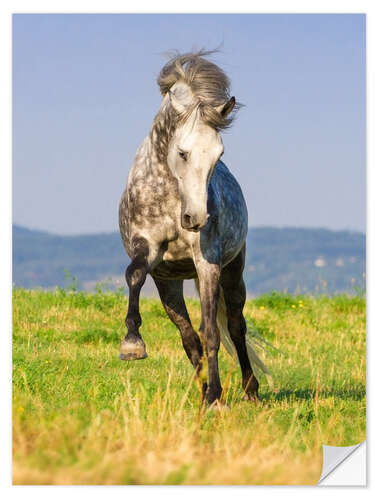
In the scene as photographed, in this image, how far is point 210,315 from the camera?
652 centimetres

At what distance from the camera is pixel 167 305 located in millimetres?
7562

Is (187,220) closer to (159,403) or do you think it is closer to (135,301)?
(135,301)

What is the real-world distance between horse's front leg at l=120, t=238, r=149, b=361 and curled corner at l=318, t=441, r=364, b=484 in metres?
1.54

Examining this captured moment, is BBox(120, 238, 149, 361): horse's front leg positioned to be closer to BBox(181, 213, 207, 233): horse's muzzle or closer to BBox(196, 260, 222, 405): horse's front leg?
BBox(196, 260, 222, 405): horse's front leg

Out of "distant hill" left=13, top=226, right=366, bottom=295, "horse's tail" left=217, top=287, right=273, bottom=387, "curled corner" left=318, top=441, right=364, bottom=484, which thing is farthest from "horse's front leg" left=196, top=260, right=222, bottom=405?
"distant hill" left=13, top=226, right=366, bottom=295

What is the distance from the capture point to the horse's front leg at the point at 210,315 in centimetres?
648

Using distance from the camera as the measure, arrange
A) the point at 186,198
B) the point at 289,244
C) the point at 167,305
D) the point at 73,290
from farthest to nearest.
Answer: the point at 289,244, the point at 73,290, the point at 167,305, the point at 186,198

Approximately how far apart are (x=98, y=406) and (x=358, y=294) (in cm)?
888

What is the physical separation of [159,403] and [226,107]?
7.66ft

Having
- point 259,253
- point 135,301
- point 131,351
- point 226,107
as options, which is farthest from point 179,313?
point 259,253
